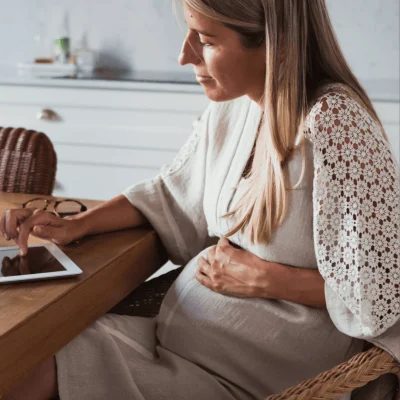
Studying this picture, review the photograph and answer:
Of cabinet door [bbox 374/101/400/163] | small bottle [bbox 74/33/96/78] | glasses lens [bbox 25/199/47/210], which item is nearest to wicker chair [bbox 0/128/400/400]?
glasses lens [bbox 25/199/47/210]

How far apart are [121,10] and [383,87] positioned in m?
1.30

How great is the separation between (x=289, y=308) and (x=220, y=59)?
450 mm

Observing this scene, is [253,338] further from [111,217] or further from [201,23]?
[201,23]

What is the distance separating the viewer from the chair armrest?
46.2 inches

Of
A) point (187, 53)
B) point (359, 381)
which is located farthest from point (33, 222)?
point (359, 381)

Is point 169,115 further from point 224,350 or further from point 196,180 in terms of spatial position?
point 224,350

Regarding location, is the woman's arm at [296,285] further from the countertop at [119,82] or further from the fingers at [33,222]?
the countertop at [119,82]

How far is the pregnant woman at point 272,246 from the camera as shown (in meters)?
1.25

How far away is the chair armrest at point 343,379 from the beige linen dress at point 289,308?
3 cm

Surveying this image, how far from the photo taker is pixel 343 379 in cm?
119

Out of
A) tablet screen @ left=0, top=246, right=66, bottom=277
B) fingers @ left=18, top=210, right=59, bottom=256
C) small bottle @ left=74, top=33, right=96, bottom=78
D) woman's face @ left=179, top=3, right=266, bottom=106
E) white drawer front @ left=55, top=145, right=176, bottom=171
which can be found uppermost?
woman's face @ left=179, top=3, right=266, bottom=106

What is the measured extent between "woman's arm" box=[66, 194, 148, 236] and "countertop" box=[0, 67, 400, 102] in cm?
149

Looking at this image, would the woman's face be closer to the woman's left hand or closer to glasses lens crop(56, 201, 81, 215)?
the woman's left hand

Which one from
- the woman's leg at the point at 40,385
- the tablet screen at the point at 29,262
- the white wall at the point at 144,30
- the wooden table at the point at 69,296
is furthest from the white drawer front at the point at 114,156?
the woman's leg at the point at 40,385
